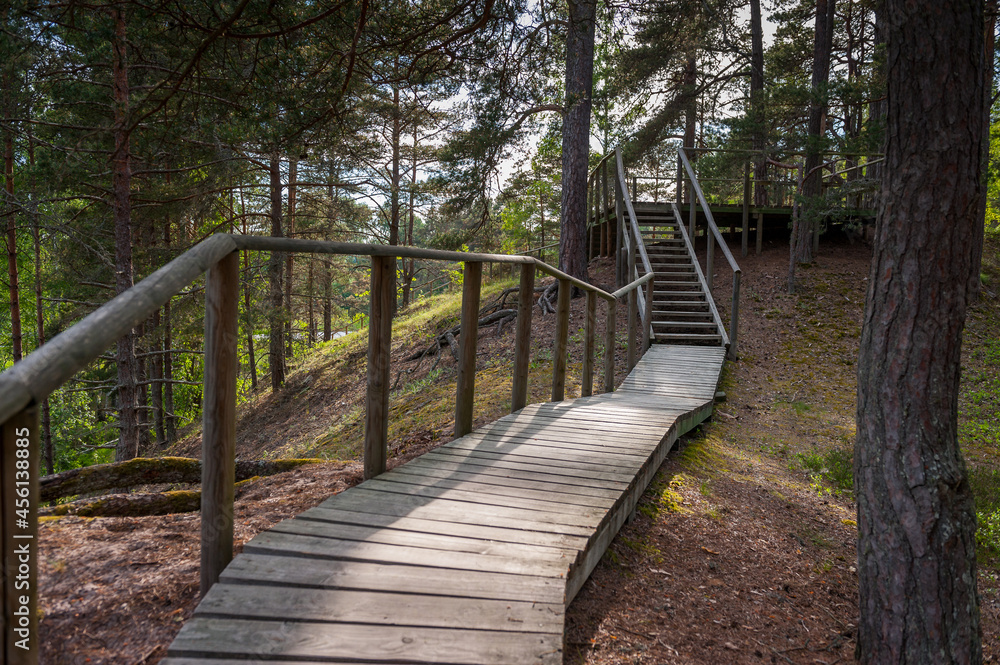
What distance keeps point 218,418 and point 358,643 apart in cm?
83

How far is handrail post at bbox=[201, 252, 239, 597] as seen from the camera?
1935 millimetres

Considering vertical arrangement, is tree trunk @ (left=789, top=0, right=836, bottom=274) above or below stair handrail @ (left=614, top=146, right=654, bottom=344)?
above

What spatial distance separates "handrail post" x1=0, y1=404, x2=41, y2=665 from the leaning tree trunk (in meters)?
3.02

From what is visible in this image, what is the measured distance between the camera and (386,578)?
204cm

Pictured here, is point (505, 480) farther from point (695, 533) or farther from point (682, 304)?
point (682, 304)

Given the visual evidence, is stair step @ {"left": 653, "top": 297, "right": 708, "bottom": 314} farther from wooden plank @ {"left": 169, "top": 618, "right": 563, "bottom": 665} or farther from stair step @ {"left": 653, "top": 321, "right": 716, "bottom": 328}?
wooden plank @ {"left": 169, "top": 618, "right": 563, "bottom": 665}

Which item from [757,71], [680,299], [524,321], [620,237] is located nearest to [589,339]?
[524,321]

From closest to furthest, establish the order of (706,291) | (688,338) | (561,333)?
(561,333) < (688,338) < (706,291)

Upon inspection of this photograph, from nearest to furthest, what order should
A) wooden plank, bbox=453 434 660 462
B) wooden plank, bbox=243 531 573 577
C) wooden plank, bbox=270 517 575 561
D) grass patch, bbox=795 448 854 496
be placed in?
wooden plank, bbox=243 531 573 577 < wooden plank, bbox=270 517 575 561 < wooden plank, bbox=453 434 660 462 < grass patch, bbox=795 448 854 496

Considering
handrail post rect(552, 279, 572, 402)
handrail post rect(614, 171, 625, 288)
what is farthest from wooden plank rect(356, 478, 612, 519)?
handrail post rect(614, 171, 625, 288)

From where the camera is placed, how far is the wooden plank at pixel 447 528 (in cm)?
244

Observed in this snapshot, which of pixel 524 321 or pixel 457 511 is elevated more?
pixel 524 321

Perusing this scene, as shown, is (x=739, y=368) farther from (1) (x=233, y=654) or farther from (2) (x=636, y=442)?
(1) (x=233, y=654)

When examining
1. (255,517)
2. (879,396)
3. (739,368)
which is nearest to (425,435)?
(255,517)
